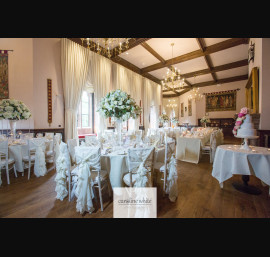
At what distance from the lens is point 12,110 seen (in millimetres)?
3254

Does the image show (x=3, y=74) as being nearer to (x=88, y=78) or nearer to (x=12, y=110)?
(x=12, y=110)

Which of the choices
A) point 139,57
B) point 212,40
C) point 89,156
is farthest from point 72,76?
point 212,40

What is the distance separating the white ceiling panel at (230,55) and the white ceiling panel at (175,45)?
1.63m

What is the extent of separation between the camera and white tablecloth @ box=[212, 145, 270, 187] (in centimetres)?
220

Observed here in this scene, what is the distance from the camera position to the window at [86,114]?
662 centimetres

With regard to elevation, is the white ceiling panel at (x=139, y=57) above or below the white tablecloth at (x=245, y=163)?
above

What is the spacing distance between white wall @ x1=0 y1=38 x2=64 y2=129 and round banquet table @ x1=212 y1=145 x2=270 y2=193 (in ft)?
17.4

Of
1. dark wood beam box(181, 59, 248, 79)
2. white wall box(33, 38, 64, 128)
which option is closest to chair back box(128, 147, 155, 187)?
white wall box(33, 38, 64, 128)

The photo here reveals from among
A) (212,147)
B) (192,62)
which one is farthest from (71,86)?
(192,62)

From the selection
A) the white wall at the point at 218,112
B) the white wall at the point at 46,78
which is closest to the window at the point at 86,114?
the white wall at the point at 46,78

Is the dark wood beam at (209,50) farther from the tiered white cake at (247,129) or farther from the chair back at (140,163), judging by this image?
the chair back at (140,163)
